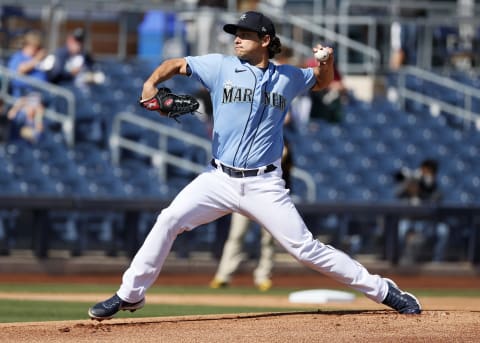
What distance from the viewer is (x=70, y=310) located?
382 inches

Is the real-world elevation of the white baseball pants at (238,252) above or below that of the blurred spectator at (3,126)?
below

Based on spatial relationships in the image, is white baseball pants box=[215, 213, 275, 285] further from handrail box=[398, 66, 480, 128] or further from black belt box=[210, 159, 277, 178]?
handrail box=[398, 66, 480, 128]

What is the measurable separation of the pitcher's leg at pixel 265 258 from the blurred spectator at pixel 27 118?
169 inches

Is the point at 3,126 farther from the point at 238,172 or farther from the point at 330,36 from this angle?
the point at 238,172

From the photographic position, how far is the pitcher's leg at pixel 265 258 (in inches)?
500

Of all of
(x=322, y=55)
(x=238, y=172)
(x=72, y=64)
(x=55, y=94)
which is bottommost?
(x=55, y=94)

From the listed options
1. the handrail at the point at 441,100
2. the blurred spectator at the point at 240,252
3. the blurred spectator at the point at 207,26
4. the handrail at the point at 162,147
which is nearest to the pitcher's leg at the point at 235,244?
the blurred spectator at the point at 240,252

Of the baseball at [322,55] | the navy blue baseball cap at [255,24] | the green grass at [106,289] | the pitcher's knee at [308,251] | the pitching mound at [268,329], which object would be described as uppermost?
the navy blue baseball cap at [255,24]

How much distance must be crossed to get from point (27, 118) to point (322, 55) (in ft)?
29.6

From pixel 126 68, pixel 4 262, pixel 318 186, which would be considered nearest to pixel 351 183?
pixel 318 186

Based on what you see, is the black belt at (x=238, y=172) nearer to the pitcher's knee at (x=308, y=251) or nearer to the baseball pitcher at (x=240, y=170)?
the baseball pitcher at (x=240, y=170)

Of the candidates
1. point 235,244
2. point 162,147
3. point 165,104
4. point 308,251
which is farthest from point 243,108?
point 162,147

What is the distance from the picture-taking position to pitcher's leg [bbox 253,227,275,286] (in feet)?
41.6

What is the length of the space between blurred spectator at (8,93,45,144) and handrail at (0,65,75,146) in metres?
0.22
